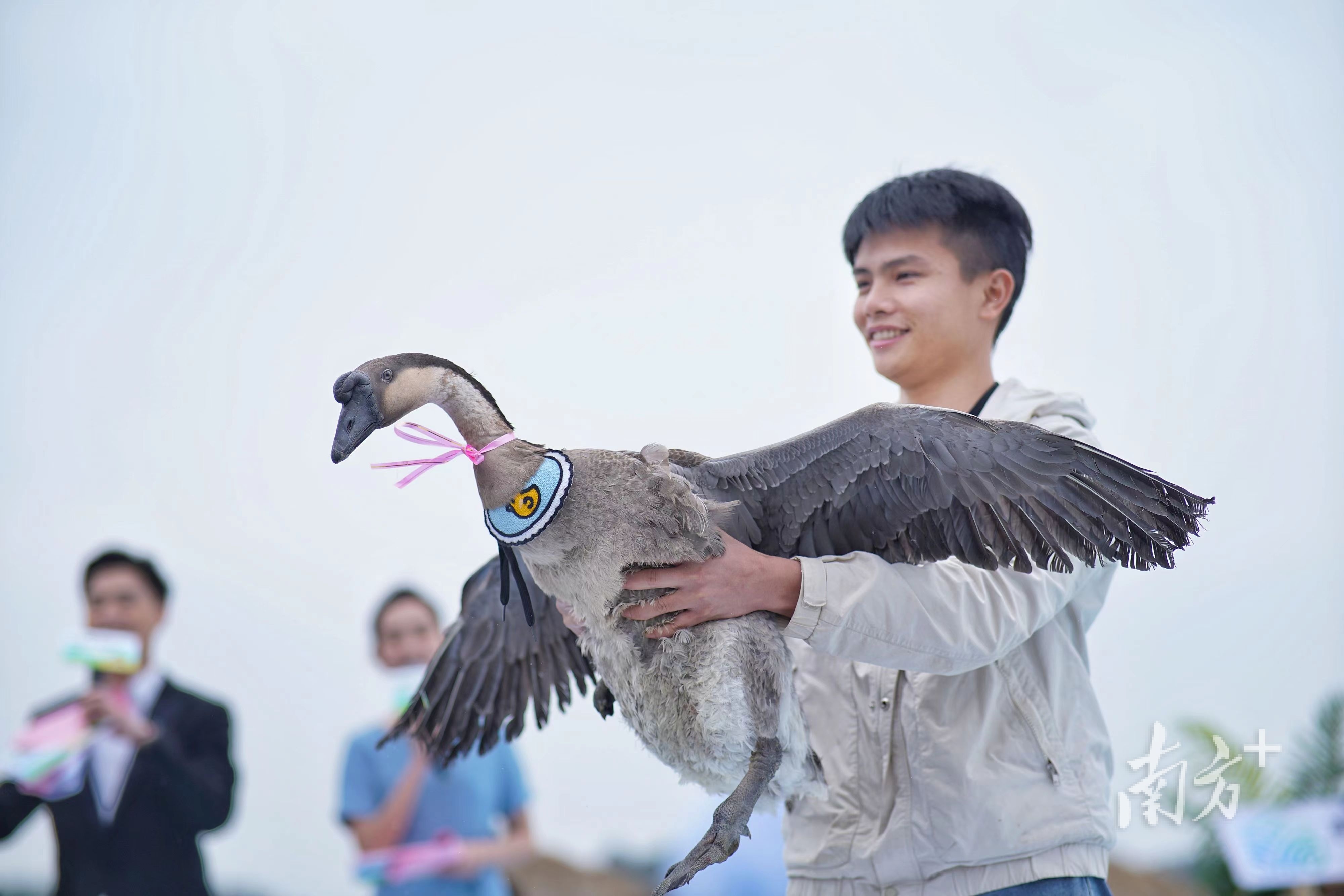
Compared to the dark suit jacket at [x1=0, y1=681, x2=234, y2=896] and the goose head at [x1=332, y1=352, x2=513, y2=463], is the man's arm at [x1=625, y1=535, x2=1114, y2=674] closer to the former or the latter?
the goose head at [x1=332, y1=352, x2=513, y2=463]

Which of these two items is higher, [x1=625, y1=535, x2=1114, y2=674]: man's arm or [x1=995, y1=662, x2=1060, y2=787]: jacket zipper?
[x1=625, y1=535, x2=1114, y2=674]: man's arm

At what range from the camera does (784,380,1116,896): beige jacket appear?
5.39ft

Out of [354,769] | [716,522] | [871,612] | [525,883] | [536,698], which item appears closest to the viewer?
[871,612]

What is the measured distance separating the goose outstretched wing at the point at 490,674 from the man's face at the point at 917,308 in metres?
0.83

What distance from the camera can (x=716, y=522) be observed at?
5.68 feet

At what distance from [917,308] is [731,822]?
1.05 meters

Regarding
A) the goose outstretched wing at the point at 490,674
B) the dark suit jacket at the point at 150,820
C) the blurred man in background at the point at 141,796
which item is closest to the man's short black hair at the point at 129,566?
the blurred man in background at the point at 141,796

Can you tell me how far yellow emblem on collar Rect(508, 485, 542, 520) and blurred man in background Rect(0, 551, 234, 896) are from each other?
2.08 m

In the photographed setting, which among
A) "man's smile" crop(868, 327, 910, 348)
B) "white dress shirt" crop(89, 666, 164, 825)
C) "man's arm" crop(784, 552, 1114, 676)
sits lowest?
"white dress shirt" crop(89, 666, 164, 825)

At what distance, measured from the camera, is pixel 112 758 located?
313 centimetres

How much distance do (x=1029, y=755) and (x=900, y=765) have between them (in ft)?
0.69

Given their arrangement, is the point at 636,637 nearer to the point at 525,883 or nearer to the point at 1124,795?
the point at 1124,795

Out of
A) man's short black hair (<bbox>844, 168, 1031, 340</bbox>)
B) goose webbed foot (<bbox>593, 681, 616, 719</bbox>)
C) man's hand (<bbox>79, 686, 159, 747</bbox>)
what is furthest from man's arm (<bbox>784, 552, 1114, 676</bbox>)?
man's hand (<bbox>79, 686, 159, 747</bbox>)

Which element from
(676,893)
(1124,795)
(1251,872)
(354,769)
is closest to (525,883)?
(676,893)
